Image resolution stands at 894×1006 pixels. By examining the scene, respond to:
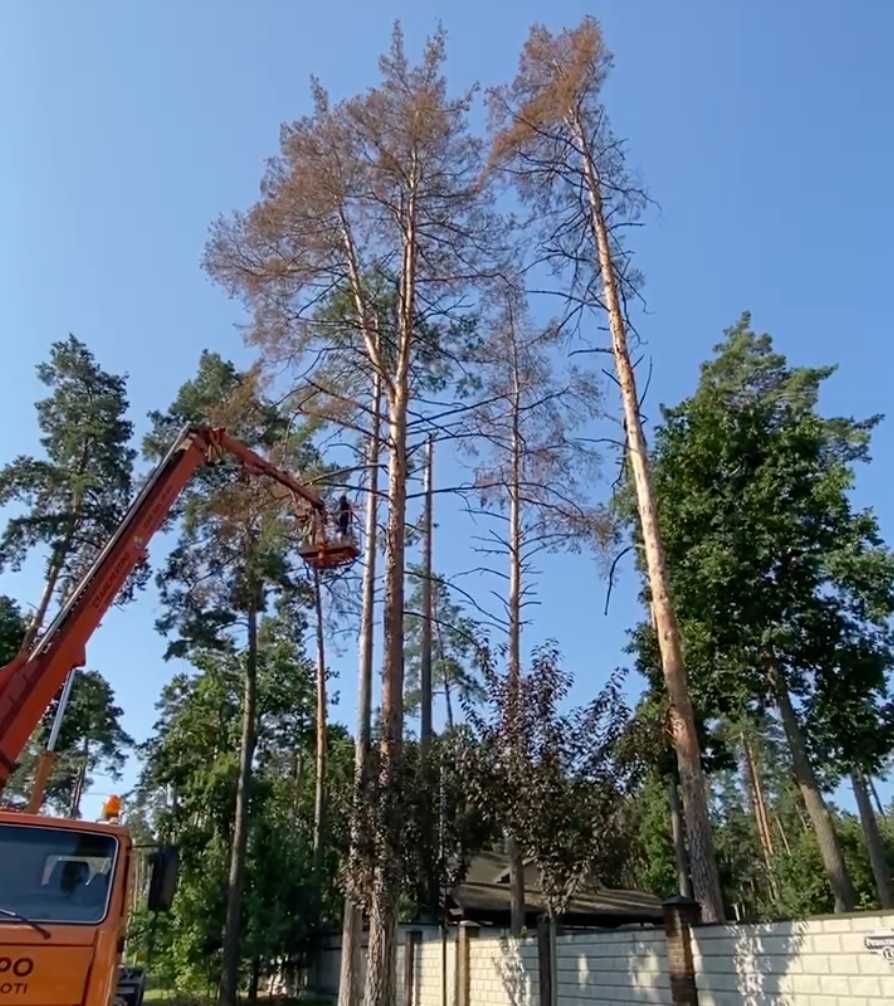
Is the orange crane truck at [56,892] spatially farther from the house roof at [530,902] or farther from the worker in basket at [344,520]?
the house roof at [530,902]

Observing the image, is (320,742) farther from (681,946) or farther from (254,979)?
(681,946)

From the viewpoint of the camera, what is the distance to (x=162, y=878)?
5.51m

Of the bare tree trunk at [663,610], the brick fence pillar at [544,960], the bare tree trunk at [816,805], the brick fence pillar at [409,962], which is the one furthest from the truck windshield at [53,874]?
the bare tree trunk at [816,805]

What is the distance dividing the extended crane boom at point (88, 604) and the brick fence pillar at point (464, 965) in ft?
23.4

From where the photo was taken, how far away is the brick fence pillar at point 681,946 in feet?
23.2

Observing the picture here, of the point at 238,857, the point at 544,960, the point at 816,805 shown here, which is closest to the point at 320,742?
the point at 238,857

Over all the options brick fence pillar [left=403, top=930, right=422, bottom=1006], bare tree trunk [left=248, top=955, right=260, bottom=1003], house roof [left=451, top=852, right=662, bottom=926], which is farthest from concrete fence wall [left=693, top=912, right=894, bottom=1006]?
bare tree trunk [left=248, top=955, right=260, bottom=1003]

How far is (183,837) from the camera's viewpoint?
2064cm

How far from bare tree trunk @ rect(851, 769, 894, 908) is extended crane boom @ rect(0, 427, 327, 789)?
13.3m

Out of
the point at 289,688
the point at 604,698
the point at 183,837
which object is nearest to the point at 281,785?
the point at 289,688

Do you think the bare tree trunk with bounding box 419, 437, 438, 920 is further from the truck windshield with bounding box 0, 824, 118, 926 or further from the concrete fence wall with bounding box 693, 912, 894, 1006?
the truck windshield with bounding box 0, 824, 118, 926

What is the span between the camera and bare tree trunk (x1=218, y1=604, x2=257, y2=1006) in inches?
659

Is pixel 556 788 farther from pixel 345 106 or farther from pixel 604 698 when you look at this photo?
pixel 345 106

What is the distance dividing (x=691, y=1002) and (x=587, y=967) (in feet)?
6.44
